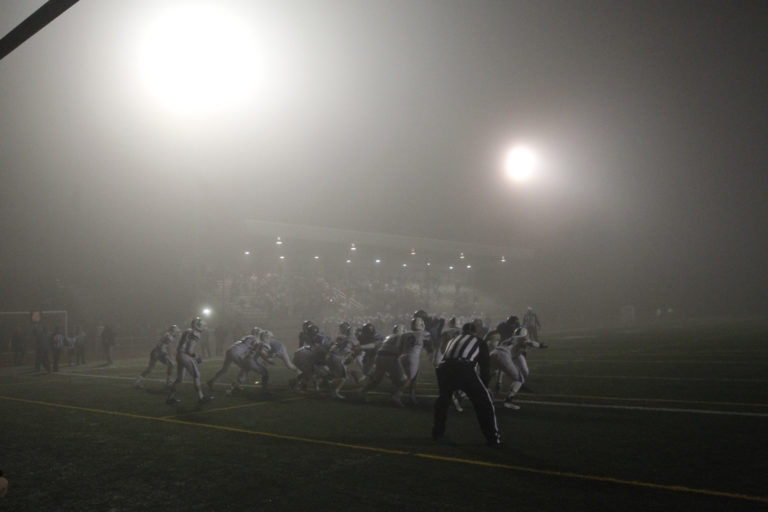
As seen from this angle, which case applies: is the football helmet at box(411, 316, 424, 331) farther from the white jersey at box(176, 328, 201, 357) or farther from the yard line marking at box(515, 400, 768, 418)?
the white jersey at box(176, 328, 201, 357)

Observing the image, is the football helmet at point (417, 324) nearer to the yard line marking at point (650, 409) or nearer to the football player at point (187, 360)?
Answer: the yard line marking at point (650, 409)

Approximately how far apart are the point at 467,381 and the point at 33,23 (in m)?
6.76

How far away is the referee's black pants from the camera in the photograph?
8.02 metres

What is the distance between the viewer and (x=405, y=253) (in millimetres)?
64875

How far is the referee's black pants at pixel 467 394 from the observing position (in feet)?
26.3

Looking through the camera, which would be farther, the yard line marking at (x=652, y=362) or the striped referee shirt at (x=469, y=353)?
the yard line marking at (x=652, y=362)

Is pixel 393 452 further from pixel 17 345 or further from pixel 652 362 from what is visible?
pixel 17 345

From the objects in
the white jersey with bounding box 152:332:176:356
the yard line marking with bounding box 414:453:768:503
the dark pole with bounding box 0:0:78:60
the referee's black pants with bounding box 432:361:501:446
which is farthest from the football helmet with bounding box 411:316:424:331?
the dark pole with bounding box 0:0:78:60

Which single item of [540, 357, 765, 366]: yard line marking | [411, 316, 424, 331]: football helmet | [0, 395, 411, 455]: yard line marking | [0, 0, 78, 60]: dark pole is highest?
[0, 0, 78, 60]: dark pole

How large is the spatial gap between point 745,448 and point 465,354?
3.83m

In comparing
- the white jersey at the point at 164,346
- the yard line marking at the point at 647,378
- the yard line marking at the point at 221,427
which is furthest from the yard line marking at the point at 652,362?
the yard line marking at the point at 221,427

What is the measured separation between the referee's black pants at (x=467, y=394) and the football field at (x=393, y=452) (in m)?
0.28

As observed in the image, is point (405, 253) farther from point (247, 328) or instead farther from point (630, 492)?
point (630, 492)

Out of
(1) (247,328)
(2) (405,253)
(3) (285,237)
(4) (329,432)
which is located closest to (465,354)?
(4) (329,432)
